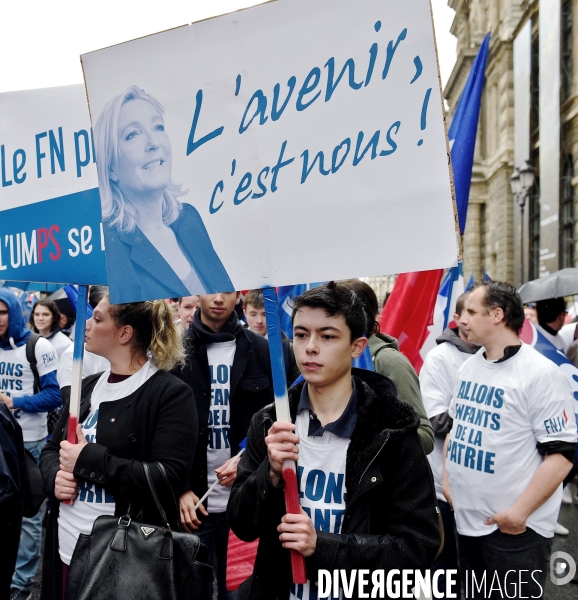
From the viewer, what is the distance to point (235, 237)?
77.8 inches

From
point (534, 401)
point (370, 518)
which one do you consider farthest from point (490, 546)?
point (370, 518)

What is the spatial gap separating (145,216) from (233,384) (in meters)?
1.35

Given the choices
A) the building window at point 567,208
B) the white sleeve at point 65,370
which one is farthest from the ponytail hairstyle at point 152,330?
the building window at point 567,208

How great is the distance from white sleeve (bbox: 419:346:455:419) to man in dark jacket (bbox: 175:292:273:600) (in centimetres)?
117

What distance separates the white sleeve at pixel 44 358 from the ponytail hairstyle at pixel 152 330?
2354 mm

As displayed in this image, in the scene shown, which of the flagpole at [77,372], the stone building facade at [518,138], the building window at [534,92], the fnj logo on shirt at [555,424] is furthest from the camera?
the building window at [534,92]

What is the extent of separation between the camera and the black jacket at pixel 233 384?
3160 millimetres

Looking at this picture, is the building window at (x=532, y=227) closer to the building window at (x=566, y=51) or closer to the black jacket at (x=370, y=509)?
the building window at (x=566, y=51)

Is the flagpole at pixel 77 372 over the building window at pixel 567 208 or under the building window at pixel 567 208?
under

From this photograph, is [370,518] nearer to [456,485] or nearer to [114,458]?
[114,458]

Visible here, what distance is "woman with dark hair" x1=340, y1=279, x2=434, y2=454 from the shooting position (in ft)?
9.20

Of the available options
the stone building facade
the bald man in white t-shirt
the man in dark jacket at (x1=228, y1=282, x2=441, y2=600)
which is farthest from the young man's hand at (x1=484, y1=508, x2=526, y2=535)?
the stone building facade

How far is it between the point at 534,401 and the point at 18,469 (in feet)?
7.50

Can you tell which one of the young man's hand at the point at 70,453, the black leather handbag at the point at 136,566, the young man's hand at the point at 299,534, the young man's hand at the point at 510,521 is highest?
the young man's hand at the point at 70,453
